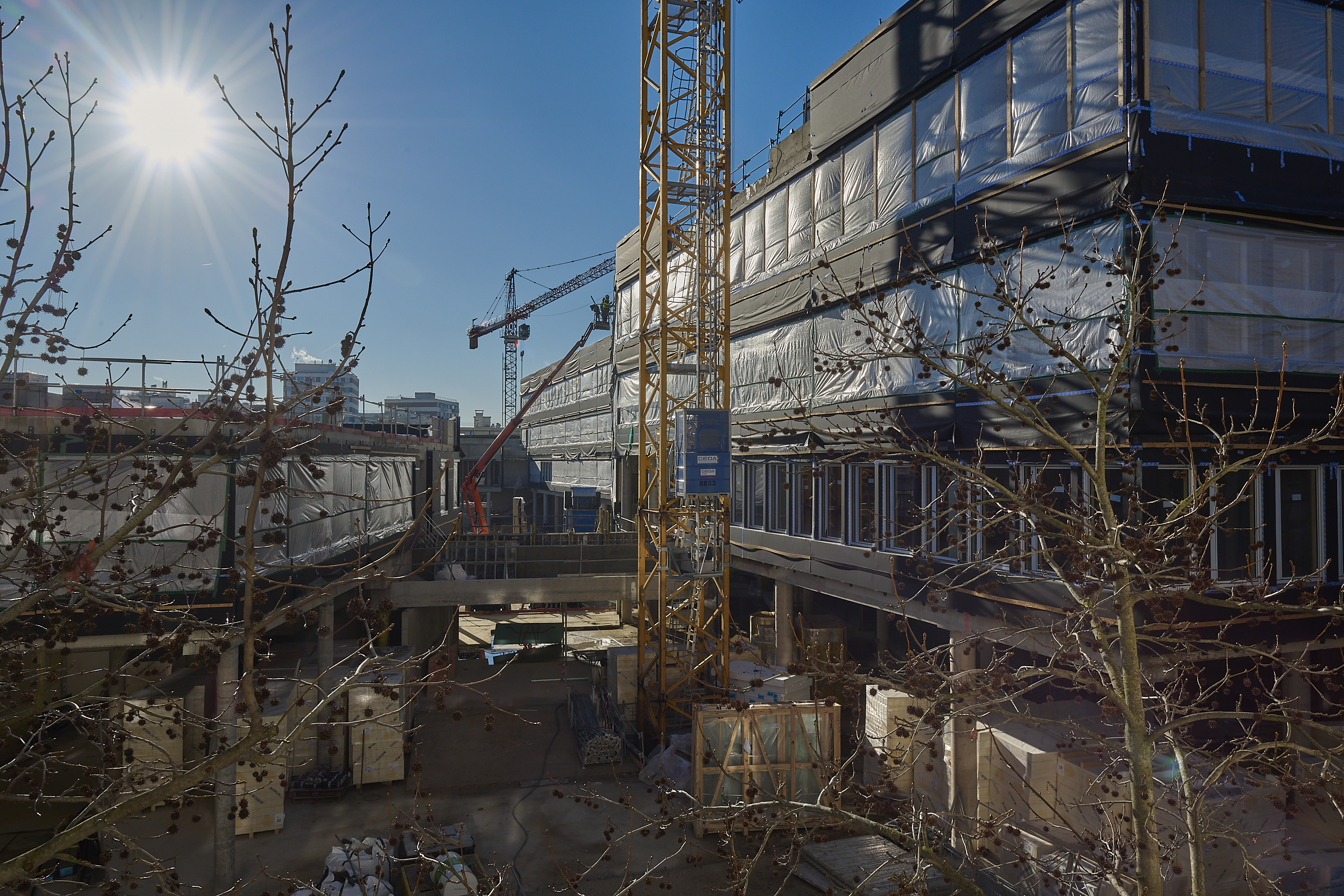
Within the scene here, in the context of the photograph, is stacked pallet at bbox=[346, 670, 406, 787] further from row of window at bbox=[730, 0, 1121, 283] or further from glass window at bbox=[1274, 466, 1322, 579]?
glass window at bbox=[1274, 466, 1322, 579]

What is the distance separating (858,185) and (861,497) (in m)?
8.06

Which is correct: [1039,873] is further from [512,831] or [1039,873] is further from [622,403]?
[622,403]

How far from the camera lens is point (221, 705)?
15180 mm

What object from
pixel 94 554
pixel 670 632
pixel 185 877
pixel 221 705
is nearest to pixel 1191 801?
pixel 94 554

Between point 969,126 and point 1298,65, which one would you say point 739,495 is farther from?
point 1298,65

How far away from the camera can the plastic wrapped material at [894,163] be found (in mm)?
18500

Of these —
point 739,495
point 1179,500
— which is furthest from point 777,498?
point 1179,500

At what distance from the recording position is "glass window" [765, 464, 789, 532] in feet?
79.3

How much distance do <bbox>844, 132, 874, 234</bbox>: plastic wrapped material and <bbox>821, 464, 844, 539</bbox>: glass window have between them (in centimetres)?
623

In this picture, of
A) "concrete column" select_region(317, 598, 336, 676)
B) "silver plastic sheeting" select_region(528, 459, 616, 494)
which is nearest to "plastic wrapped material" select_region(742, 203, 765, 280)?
"concrete column" select_region(317, 598, 336, 676)

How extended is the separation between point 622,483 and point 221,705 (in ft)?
82.2

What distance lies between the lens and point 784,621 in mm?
24531

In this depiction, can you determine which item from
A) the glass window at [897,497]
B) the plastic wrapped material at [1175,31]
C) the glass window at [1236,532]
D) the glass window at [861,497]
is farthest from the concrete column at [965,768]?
the plastic wrapped material at [1175,31]

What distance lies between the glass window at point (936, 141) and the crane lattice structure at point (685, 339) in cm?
537
